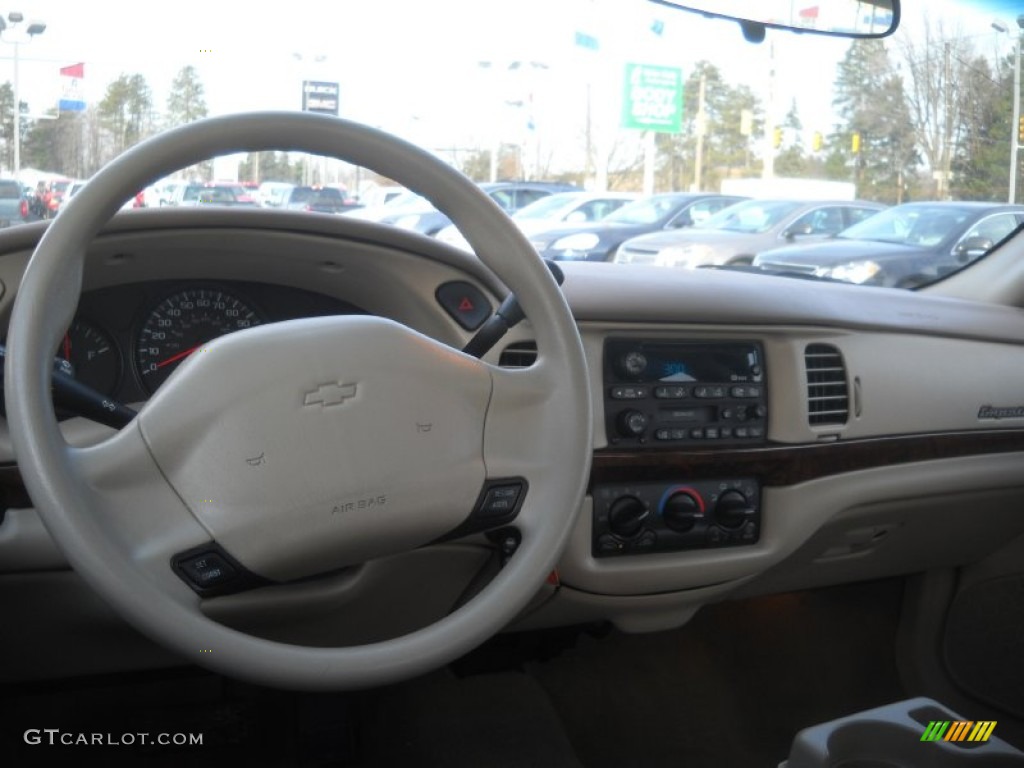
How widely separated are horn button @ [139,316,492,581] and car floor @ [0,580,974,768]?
94 cm

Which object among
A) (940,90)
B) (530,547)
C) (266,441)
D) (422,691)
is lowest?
(422,691)

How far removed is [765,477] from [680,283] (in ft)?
1.38

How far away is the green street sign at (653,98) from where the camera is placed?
4.23 m

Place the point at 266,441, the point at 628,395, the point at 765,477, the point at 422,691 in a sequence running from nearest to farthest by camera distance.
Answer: the point at 266,441, the point at 628,395, the point at 765,477, the point at 422,691

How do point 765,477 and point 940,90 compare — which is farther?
point 940,90

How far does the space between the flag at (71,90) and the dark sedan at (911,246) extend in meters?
1.75

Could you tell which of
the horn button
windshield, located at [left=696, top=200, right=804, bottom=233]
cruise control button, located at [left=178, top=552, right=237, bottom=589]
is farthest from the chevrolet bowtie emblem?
windshield, located at [left=696, top=200, right=804, bottom=233]

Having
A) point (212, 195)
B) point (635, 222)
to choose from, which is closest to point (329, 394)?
point (212, 195)

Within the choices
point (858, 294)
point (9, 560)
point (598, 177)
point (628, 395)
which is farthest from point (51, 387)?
point (598, 177)

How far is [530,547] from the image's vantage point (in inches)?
63.0

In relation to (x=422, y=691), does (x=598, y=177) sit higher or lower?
higher

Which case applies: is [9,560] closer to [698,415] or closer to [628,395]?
[628,395]

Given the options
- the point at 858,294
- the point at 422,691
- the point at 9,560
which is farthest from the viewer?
the point at 422,691

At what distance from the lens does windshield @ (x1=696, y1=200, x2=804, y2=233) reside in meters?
5.11
